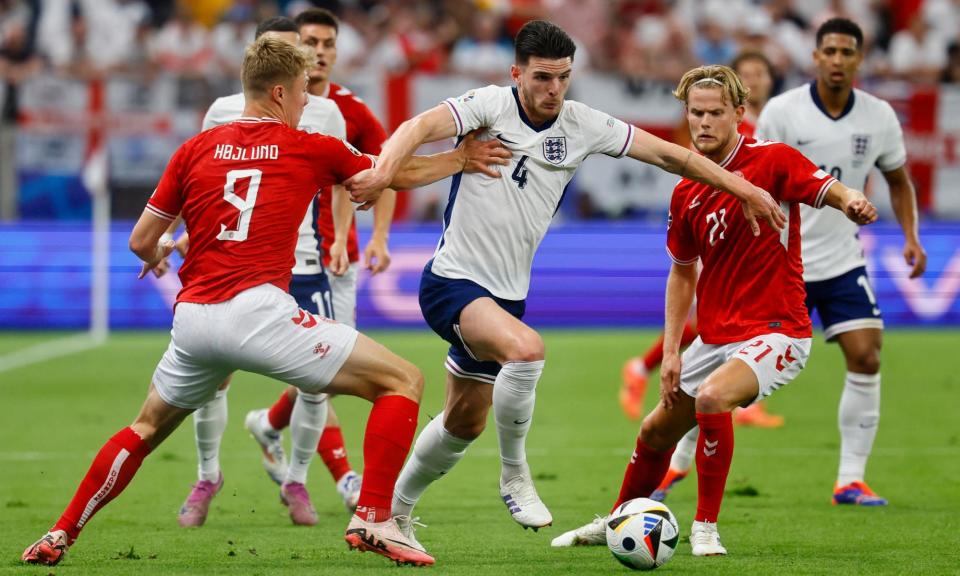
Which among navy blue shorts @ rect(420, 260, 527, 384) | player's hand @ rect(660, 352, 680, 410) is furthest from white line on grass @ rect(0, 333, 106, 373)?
A: player's hand @ rect(660, 352, 680, 410)

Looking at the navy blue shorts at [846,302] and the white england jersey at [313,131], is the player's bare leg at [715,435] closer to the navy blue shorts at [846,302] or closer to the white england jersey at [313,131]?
the navy blue shorts at [846,302]

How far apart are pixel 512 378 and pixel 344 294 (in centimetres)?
256

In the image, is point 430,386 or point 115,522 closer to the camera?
point 115,522

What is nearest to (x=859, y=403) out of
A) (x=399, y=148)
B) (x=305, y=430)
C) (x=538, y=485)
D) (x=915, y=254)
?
(x=915, y=254)

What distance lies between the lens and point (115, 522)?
8.15 m

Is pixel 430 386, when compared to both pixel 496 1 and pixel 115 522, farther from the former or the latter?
pixel 496 1

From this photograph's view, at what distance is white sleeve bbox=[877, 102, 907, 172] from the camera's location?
9328mm

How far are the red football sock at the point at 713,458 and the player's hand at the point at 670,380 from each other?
359 millimetres

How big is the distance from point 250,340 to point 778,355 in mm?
2492

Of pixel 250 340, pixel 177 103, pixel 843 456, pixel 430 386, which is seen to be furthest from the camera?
pixel 177 103

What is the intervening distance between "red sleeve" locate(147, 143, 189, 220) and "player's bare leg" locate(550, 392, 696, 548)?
8.20ft

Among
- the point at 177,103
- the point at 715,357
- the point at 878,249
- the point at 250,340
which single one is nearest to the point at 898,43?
the point at 878,249

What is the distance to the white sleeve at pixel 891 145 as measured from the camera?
9.33 meters

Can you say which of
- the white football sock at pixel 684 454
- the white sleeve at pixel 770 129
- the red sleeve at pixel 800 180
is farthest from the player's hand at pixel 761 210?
the white sleeve at pixel 770 129
